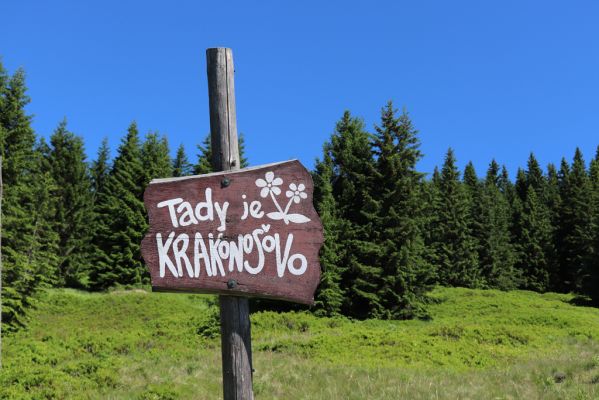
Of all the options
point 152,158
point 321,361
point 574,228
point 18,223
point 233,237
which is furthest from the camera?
point 574,228

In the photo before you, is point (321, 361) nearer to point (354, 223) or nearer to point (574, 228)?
point (354, 223)

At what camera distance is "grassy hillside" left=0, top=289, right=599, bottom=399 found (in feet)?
27.5

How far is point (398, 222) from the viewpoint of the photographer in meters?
27.4

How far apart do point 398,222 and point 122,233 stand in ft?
72.7

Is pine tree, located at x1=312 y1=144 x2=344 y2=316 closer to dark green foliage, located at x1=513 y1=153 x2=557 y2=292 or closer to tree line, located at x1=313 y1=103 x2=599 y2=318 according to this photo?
tree line, located at x1=313 y1=103 x2=599 y2=318

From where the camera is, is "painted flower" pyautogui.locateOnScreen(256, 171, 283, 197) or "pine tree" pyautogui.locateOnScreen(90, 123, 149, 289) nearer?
"painted flower" pyautogui.locateOnScreen(256, 171, 283, 197)

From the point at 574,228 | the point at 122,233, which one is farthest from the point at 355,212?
the point at 574,228

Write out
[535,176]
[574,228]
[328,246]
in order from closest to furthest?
[328,246] < [574,228] < [535,176]

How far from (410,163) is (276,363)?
1974 cm

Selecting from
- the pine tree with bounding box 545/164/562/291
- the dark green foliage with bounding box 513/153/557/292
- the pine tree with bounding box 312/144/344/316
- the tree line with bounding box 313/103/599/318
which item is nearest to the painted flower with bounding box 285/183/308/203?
the pine tree with bounding box 312/144/344/316

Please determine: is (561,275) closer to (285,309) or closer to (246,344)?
(285,309)

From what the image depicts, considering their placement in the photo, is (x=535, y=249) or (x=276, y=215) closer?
(x=276, y=215)

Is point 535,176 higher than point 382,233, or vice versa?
point 535,176

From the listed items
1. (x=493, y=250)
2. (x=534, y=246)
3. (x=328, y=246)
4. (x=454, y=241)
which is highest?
(x=454, y=241)
